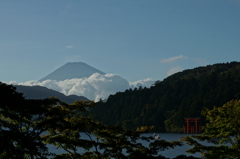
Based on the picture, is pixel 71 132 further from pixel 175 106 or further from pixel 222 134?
pixel 175 106

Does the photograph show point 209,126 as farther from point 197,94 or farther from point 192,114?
point 197,94

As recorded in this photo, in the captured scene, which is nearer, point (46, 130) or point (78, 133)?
point (46, 130)

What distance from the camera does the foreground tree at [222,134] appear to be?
91.7ft

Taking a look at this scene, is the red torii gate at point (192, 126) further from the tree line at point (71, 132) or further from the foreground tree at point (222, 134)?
the foreground tree at point (222, 134)

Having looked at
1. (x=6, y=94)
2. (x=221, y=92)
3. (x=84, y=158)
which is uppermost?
(x=221, y=92)

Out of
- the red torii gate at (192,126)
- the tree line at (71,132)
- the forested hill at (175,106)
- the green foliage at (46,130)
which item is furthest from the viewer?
the forested hill at (175,106)

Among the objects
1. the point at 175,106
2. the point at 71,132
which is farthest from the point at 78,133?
the point at 175,106

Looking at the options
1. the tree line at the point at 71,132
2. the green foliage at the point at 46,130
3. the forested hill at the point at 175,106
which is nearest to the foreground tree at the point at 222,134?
the tree line at the point at 71,132

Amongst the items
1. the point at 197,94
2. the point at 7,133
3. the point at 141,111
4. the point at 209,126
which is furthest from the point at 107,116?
the point at 7,133

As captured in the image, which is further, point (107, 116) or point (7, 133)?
point (107, 116)

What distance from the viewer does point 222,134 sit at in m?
29.2

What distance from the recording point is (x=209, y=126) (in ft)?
101

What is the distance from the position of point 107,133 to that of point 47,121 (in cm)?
471

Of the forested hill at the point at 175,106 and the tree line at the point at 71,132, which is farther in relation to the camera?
the forested hill at the point at 175,106
